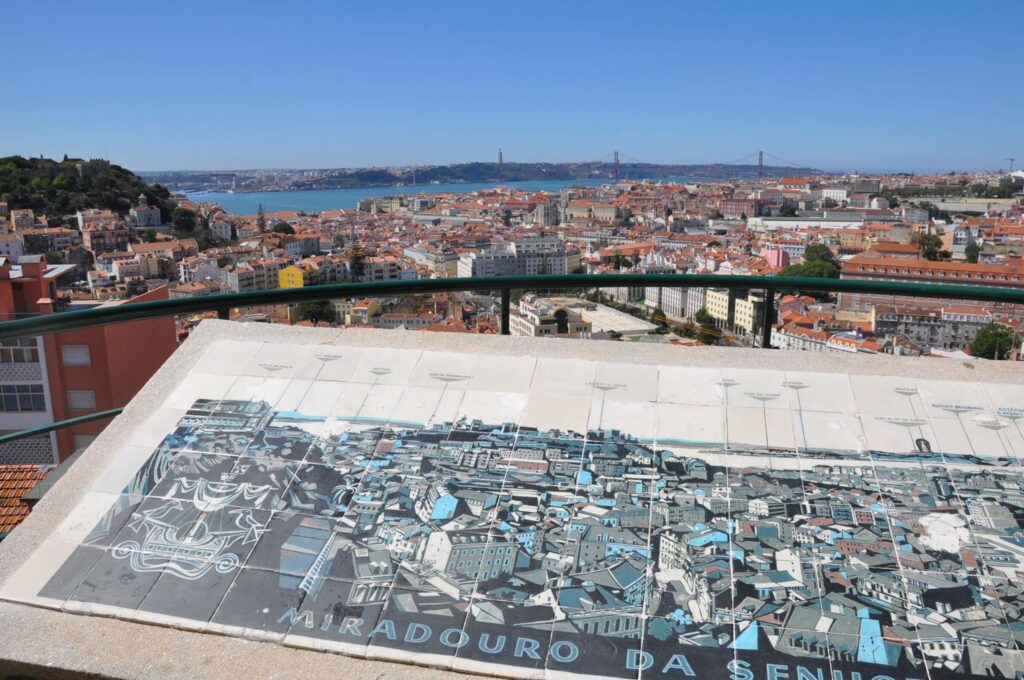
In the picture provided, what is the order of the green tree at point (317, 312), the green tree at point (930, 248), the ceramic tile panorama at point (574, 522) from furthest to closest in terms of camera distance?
the green tree at point (930, 248) < the green tree at point (317, 312) < the ceramic tile panorama at point (574, 522)

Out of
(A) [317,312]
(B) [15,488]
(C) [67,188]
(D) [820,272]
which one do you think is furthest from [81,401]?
(C) [67,188]

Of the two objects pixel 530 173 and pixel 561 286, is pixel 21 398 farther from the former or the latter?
pixel 530 173

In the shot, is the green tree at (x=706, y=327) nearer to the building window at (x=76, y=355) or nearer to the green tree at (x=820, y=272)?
the green tree at (x=820, y=272)

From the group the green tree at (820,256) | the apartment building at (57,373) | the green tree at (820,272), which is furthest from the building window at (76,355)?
the green tree at (820,256)

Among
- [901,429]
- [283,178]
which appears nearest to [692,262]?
[901,429]

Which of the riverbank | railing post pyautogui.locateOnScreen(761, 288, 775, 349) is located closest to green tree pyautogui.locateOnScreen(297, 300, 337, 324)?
railing post pyautogui.locateOnScreen(761, 288, 775, 349)

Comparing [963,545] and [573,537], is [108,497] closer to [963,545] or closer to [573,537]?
[573,537]

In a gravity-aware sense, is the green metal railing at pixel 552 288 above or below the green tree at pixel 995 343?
above

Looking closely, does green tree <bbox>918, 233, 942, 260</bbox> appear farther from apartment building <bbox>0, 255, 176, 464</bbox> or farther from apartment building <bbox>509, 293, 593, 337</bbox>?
apartment building <bbox>0, 255, 176, 464</bbox>
